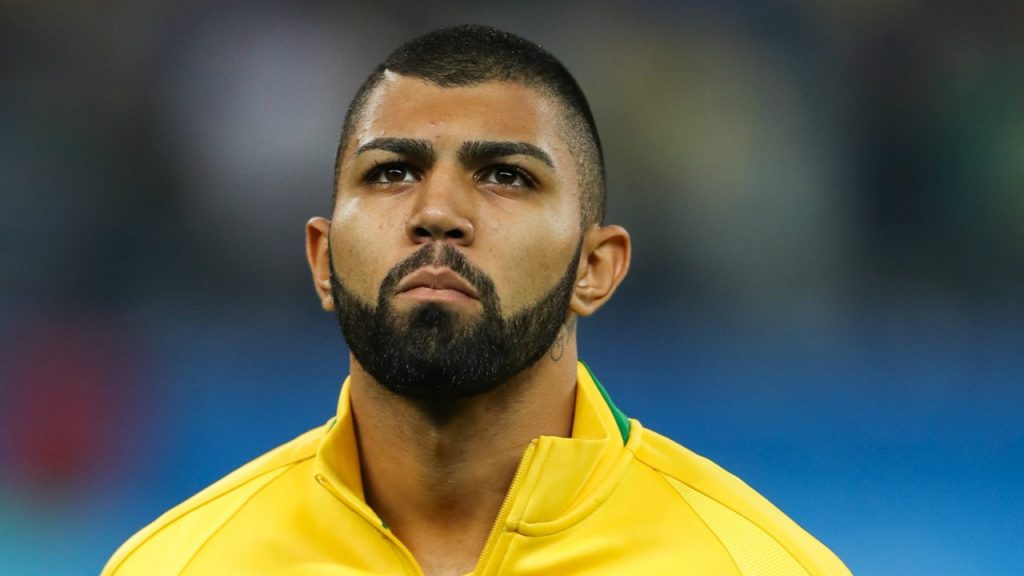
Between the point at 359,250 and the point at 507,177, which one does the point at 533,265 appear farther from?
the point at 359,250

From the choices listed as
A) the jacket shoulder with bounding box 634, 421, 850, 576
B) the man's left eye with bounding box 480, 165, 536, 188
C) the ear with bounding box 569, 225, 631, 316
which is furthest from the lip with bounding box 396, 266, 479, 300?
the jacket shoulder with bounding box 634, 421, 850, 576

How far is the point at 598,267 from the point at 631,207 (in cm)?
345

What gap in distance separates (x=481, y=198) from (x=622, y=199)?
378cm

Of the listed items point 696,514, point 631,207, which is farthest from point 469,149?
point 631,207

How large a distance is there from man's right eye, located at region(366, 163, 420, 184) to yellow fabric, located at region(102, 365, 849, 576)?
461 millimetres

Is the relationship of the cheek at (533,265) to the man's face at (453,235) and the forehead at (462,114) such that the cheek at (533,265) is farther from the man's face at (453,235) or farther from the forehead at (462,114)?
the forehead at (462,114)

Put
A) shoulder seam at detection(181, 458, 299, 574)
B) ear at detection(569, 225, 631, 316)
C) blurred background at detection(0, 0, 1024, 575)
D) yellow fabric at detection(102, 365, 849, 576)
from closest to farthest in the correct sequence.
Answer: yellow fabric at detection(102, 365, 849, 576)
shoulder seam at detection(181, 458, 299, 574)
ear at detection(569, 225, 631, 316)
blurred background at detection(0, 0, 1024, 575)

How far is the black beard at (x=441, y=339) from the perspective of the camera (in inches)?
90.1

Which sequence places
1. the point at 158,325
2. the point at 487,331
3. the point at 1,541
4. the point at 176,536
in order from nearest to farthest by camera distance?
the point at 487,331
the point at 176,536
the point at 1,541
the point at 158,325

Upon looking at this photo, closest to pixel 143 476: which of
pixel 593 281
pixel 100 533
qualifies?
pixel 100 533

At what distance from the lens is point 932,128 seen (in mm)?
6086

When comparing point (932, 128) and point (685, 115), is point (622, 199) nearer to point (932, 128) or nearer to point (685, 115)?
point (685, 115)

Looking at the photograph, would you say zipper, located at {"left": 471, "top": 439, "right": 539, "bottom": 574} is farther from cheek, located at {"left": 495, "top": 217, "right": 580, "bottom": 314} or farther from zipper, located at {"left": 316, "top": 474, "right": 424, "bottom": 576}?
cheek, located at {"left": 495, "top": 217, "right": 580, "bottom": 314}

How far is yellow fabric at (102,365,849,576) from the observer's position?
2381mm
